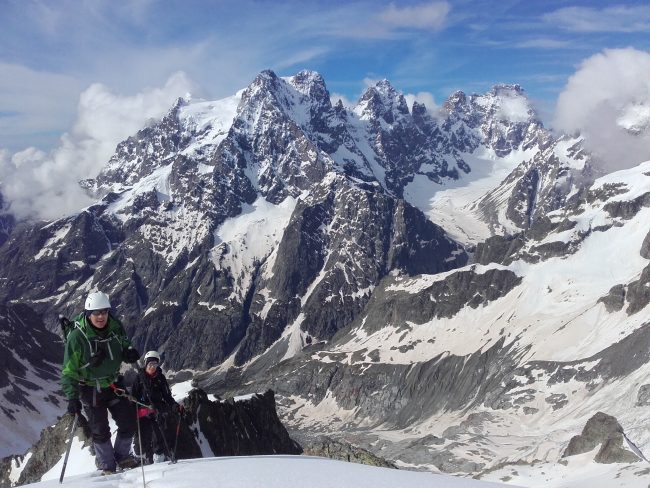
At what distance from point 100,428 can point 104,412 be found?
526 millimetres

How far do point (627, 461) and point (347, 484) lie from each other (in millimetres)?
80885

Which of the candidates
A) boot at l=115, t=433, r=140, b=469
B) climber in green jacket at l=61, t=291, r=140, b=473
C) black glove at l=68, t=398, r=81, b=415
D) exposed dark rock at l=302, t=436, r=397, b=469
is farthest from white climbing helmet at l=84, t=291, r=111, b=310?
exposed dark rock at l=302, t=436, r=397, b=469

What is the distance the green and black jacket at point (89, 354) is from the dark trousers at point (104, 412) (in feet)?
1.12

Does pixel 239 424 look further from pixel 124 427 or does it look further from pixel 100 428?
pixel 100 428

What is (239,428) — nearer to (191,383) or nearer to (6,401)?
(191,383)

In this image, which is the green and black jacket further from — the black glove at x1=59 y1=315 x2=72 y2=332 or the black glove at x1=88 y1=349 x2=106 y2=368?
the black glove at x1=59 y1=315 x2=72 y2=332

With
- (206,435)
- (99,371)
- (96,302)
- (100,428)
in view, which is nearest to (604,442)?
(206,435)

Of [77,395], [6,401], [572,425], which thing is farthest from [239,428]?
[6,401]

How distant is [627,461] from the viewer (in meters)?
84.8

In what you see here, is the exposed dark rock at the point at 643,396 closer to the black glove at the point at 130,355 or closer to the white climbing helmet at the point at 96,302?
the black glove at the point at 130,355

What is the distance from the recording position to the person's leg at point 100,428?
816 inches

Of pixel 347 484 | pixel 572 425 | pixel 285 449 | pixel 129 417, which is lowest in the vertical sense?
pixel 572 425

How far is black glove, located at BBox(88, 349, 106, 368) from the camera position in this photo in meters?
20.1

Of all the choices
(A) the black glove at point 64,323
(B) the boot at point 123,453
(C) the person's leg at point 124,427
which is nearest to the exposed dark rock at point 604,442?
(B) the boot at point 123,453
